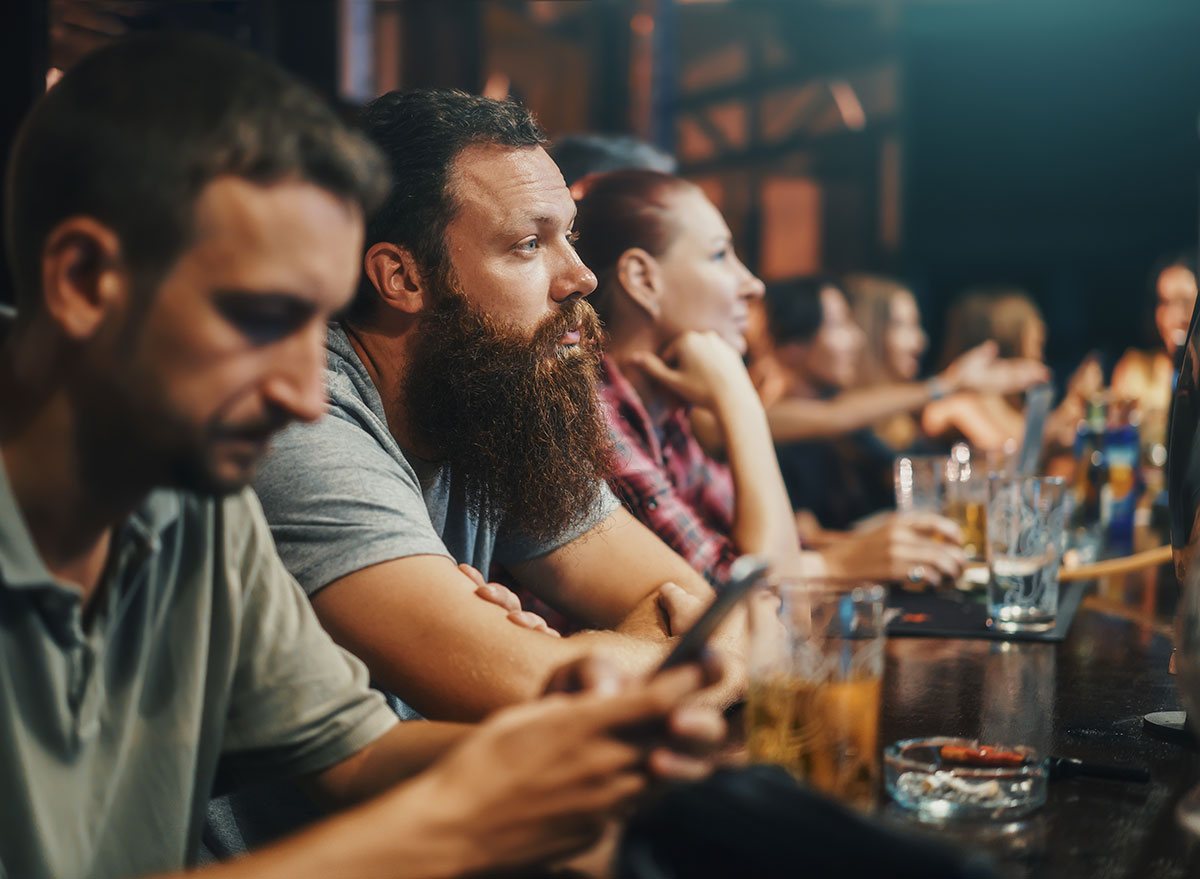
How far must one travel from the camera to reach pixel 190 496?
1.03 m

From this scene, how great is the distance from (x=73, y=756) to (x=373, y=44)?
12.4ft

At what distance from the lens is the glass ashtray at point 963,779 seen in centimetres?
97

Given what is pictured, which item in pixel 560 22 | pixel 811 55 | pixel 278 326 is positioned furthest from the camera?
pixel 811 55

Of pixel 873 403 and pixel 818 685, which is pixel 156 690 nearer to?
pixel 818 685

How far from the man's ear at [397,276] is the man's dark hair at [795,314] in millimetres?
3294

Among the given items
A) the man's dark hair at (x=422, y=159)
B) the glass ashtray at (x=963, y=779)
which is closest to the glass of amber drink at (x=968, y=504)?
the man's dark hair at (x=422, y=159)

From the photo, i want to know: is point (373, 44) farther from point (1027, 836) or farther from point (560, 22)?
point (1027, 836)

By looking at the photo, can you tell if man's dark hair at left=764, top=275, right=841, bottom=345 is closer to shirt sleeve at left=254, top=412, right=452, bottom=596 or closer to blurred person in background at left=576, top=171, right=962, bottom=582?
blurred person in background at left=576, top=171, right=962, bottom=582

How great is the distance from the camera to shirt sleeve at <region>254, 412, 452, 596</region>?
132cm

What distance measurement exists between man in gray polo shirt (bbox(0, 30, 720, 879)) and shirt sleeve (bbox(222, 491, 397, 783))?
95mm

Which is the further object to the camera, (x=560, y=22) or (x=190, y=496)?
(x=560, y=22)

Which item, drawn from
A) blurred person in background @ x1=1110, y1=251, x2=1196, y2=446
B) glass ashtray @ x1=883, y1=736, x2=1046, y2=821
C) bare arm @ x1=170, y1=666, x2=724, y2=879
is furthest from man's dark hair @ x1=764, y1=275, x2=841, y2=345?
bare arm @ x1=170, y1=666, x2=724, y2=879

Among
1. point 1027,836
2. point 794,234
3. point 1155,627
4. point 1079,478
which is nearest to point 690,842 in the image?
point 1027,836

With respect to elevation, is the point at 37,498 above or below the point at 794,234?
below
